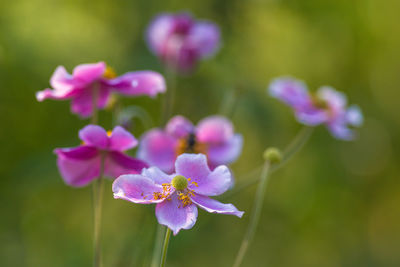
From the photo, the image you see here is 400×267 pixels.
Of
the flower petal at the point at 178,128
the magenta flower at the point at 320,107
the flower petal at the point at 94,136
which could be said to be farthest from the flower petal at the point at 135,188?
the magenta flower at the point at 320,107

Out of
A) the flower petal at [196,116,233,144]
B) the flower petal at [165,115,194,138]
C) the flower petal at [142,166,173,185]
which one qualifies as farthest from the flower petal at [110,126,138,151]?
the flower petal at [196,116,233,144]

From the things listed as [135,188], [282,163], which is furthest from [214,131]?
[135,188]

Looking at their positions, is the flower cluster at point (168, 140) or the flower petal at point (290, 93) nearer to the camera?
the flower cluster at point (168, 140)

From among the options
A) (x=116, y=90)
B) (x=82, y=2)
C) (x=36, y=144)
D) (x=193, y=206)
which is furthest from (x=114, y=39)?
(x=193, y=206)

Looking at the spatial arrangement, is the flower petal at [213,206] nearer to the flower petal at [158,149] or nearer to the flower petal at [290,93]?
the flower petal at [158,149]

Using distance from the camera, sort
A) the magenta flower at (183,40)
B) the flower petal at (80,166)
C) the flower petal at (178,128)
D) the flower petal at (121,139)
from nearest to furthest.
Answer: the flower petal at (121,139) → the flower petal at (80,166) → the flower petal at (178,128) → the magenta flower at (183,40)

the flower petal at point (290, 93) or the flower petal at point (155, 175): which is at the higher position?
the flower petal at point (290, 93)

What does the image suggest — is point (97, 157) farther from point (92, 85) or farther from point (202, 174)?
point (202, 174)
